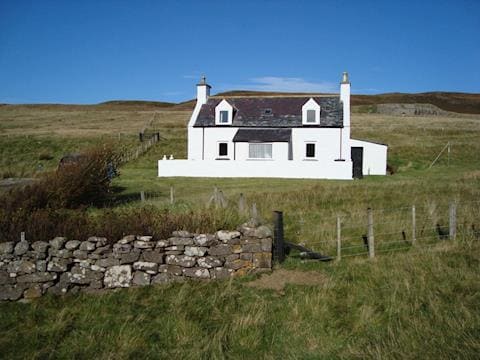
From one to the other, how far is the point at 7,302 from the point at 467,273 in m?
8.91

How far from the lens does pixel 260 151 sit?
116 ft

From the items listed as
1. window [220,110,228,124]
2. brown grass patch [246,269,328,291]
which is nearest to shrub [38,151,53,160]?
window [220,110,228,124]

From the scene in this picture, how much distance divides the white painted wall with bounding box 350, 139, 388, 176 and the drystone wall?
28.3 m

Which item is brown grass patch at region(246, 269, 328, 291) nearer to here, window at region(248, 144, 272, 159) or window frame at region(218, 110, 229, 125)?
window at region(248, 144, 272, 159)

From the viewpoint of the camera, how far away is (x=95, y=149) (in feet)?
56.7

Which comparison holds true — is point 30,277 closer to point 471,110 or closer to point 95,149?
point 95,149

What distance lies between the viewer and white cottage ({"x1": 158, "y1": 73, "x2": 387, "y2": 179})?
32.4 meters

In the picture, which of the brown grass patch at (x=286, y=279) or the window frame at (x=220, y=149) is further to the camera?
the window frame at (x=220, y=149)

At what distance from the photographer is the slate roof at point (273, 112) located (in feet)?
119

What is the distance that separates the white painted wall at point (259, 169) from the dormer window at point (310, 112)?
5770mm

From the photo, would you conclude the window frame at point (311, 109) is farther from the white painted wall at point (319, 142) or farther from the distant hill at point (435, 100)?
the distant hill at point (435, 100)

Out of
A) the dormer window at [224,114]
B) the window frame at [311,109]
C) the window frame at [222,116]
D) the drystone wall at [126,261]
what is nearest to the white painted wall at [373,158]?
the window frame at [311,109]

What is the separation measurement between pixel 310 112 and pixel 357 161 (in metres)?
5.68

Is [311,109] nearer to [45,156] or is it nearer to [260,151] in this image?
[260,151]
